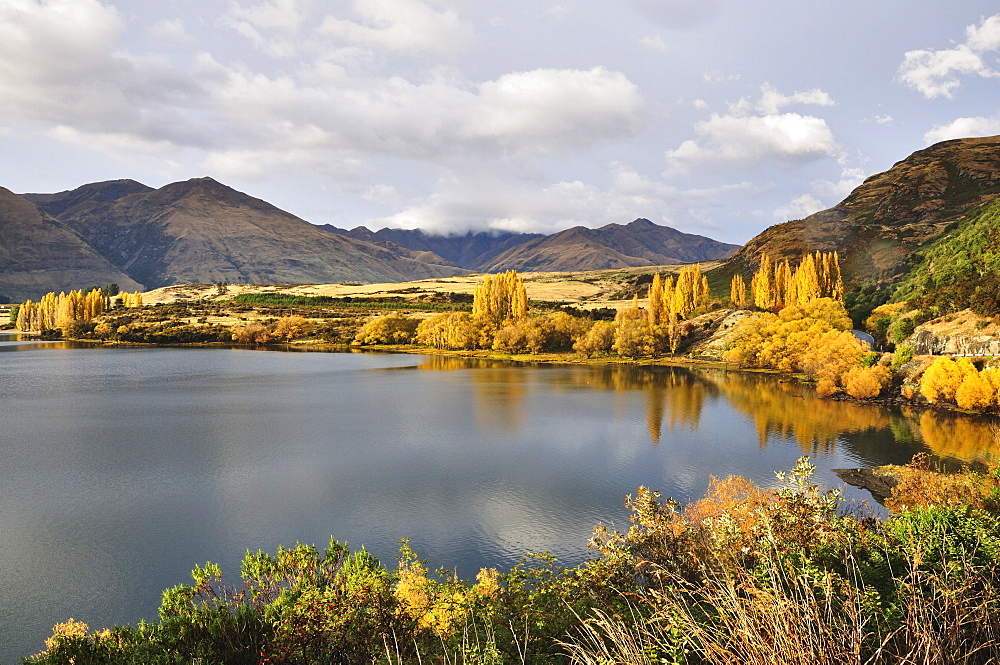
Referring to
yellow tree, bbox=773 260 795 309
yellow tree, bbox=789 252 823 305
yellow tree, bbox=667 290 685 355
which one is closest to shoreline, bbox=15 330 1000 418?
yellow tree, bbox=667 290 685 355

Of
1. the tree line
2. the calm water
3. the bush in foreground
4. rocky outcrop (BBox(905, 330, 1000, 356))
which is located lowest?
the calm water

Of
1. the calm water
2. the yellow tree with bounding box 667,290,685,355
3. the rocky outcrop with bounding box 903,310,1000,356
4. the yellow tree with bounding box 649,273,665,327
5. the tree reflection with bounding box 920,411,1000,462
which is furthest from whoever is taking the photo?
the yellow tree with bounding box 649,273,665,327

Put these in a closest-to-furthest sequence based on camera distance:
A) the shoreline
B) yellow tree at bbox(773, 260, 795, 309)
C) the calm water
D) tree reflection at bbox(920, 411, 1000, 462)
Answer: the calm water
tree reflection at bbox(920, 411, 1000, 462)
the shoreline
yellow tree at bbox(773, 260, 795, 309)

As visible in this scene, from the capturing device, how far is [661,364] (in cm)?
10675

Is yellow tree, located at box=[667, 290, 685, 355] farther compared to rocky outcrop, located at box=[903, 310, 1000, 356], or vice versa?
yellow tree, located at box=[667, 290, 685, 355]

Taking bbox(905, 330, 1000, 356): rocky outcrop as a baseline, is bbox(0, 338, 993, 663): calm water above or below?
below

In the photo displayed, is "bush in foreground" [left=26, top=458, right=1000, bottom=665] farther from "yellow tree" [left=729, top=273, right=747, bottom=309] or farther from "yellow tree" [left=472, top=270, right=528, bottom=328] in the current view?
"yellow tree" [left=729, top=273, right=747, bottom=309]

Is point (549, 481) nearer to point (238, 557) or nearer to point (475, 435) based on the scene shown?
point (475, 435)

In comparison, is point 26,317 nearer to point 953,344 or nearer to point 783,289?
point 783,289

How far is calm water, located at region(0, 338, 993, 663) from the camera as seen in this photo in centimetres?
2419

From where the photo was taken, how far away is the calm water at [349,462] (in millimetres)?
24188

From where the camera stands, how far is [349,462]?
3941cm

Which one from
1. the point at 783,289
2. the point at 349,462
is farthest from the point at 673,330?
the point at 349,462

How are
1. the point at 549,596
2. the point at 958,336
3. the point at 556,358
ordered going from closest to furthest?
the point at 549,596 < the point at 958,336 < the point at 556,358
